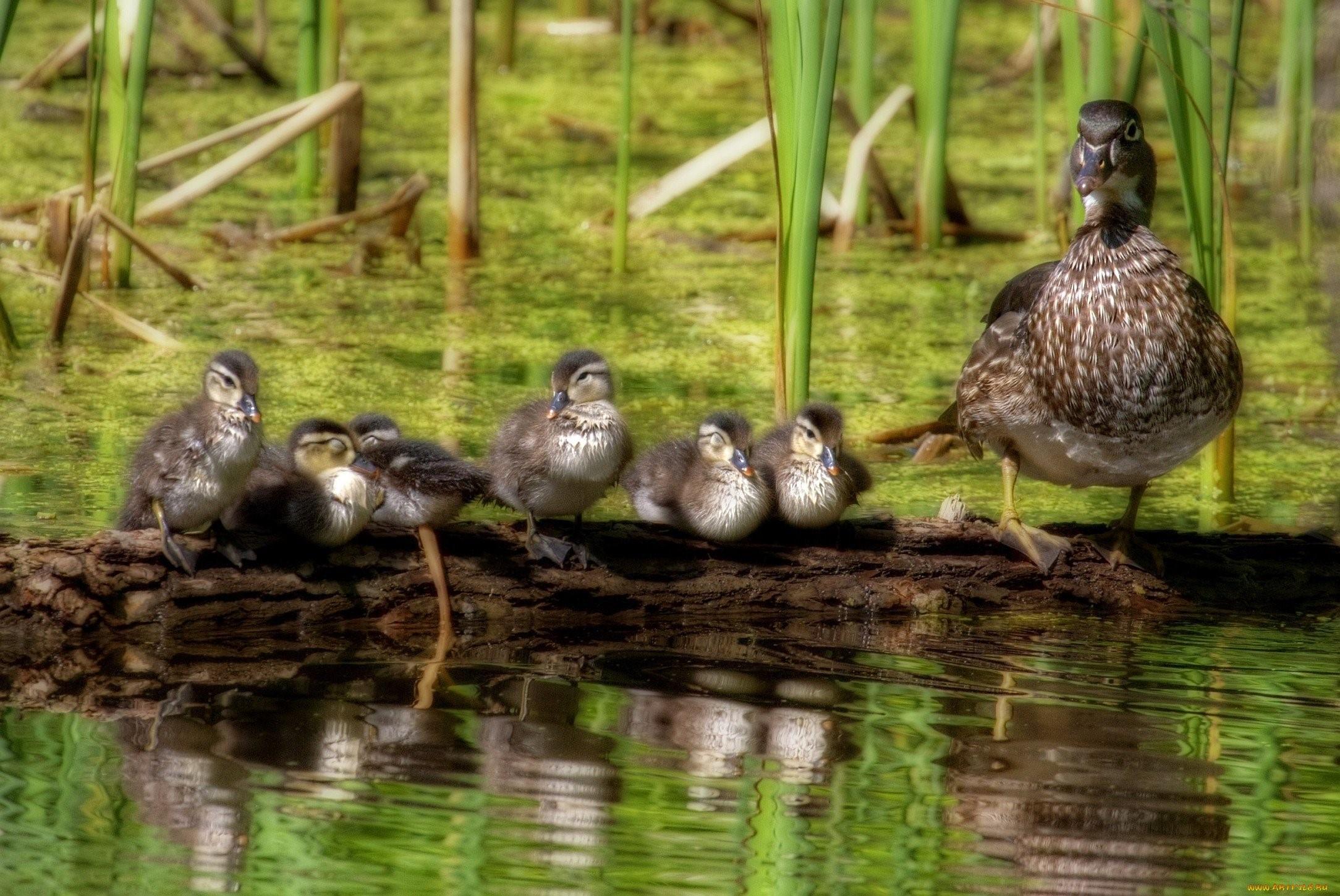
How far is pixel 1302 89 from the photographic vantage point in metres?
6.90

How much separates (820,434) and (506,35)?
6738 millimetres

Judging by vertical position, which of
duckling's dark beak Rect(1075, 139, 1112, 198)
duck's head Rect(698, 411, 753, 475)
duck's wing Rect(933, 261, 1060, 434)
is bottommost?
duck's head Rect(698, 411, 753, 475)

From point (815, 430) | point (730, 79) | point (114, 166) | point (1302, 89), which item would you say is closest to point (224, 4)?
point (730, 79)

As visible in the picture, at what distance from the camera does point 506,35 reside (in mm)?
10586

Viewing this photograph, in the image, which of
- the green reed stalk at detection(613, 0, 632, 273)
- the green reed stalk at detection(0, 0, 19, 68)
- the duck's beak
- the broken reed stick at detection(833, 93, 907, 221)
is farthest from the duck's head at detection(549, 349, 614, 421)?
the broken reed stick at detection(833, 93, 907, 221)

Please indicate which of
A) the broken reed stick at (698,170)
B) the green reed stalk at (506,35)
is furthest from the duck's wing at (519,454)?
the green reed stalk at (506,35)

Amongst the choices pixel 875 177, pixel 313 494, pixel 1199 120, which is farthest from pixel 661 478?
pixel 875 177

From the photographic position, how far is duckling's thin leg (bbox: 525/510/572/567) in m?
4.21

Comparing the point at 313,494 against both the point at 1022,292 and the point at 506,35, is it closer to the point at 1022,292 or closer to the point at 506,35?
the point at 1022,292

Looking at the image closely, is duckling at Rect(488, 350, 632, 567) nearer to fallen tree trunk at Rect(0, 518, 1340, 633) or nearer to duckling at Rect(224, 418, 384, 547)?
fallen tree trunk at Rect(0, 518, 1340, 633)

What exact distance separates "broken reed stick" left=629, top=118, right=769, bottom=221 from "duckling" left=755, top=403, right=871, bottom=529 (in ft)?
9.53

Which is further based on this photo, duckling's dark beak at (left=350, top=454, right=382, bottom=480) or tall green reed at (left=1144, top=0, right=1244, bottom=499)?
tall green reed at (left=1144, top=0, right=1244, bottom=499)

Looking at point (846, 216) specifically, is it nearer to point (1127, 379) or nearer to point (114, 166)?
point (114, 166)

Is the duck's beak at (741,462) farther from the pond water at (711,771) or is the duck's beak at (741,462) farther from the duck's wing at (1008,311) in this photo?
the duck's wing at (1008,311)
